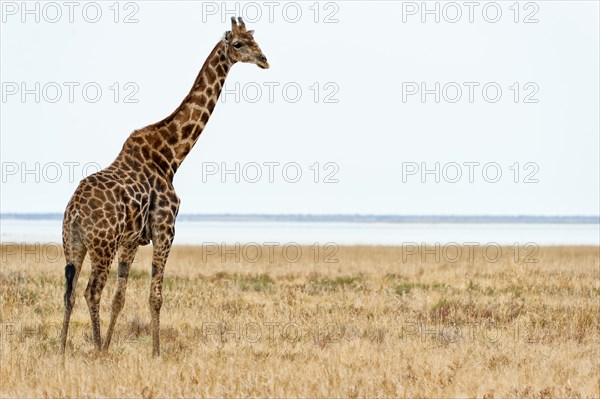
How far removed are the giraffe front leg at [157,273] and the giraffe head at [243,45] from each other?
2367 millimetres

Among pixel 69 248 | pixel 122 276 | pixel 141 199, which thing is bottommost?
pixel 122 276

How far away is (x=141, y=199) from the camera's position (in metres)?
10.9

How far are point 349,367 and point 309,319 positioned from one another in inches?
168

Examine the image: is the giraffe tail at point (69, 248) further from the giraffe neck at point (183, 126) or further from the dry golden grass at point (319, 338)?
the giraffe neck at point (183, 126)

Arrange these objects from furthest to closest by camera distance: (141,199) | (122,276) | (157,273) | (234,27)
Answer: (234,27) < (122,276) < (157,273) < (141,199)

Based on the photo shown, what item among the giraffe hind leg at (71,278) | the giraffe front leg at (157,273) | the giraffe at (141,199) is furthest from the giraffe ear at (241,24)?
the giraffe hind leg at (71,278)

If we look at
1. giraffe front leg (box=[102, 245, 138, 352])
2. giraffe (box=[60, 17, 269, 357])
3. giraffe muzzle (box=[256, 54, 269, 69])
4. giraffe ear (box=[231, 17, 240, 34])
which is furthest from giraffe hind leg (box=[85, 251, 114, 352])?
giraffe ear (box=[231, 17, 240, 34])

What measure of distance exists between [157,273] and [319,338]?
2656 mm

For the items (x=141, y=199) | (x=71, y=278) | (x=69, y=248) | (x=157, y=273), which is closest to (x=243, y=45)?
(x=141, y=199)

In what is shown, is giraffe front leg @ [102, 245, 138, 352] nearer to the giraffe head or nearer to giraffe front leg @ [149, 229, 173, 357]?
giraffe front leg @ [149, 229, 173, 357]

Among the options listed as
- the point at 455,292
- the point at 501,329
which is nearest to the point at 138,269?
the point at 455,292

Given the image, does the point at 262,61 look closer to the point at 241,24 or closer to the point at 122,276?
the point at 241,24

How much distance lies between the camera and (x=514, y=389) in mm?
9070

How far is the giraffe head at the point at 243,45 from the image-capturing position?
11523mm
